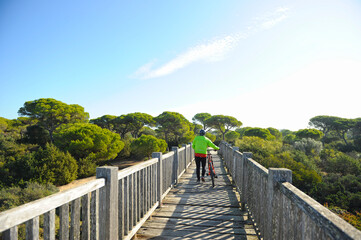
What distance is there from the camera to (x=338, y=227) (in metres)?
1.01

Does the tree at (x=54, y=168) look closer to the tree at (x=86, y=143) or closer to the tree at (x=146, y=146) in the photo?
the tree at (x=86, y=143)

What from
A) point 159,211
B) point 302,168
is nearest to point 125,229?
point 159,211

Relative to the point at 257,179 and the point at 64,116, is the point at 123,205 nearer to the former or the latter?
the point at 257,179

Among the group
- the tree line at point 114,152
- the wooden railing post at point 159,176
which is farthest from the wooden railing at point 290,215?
the tree line at point 114,152

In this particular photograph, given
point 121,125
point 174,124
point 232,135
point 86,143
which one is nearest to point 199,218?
point 86,143

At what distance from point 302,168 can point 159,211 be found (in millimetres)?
6386

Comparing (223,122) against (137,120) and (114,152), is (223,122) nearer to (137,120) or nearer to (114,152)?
(137,120)

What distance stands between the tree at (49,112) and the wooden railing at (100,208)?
22979 mm

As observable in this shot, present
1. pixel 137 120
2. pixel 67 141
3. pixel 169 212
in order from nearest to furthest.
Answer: pixel 169 212 → pixel 67 141 → pixel 137 120

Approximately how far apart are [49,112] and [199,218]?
23731 mm

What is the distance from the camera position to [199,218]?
365 centimetres

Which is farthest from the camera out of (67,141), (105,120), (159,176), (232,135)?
(232,135)

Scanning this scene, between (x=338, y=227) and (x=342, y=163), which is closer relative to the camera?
(x=338, y=227)

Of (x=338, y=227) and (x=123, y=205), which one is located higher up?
(x=338, y=227)
